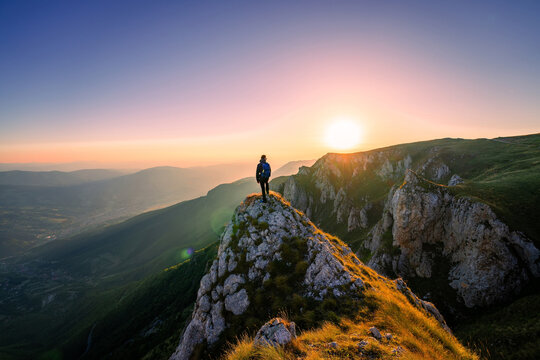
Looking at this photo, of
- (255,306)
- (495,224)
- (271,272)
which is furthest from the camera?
(495,224)

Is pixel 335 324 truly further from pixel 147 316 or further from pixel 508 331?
pixel 147 316

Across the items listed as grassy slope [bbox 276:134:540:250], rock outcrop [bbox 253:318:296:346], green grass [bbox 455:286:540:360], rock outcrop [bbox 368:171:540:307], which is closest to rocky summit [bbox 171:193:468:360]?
rock outcrop [bbox 253:318:296:346]

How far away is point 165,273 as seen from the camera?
151 meters

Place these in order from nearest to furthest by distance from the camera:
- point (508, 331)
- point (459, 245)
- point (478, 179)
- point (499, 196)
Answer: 1. point (508, 331)
2. point (499, 196)
3. point (459, 245)
4. point (478, 179)

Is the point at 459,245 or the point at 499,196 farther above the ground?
the point at 499,196

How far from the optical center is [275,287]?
14.3m

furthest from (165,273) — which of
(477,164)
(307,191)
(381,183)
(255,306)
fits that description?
(477,164)

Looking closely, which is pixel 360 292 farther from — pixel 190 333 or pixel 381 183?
pixel 381 183

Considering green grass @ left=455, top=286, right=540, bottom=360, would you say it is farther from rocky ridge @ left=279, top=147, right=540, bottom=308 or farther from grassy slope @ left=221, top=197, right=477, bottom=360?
grassy slope @ left=221, top=197, right=477, bottom=360

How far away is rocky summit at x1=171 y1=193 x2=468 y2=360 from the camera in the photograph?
39.3ft

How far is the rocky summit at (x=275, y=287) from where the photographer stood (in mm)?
11969

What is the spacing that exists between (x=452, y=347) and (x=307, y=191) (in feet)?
327

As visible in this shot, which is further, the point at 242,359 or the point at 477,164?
the point at 477,164

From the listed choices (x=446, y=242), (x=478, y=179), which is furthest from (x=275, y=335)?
(x=478, y=179)
